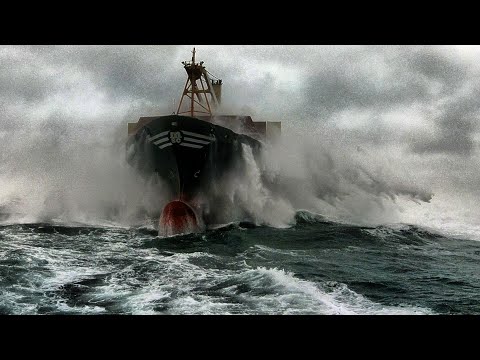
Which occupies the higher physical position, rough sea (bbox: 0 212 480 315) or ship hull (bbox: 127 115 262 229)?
ship hull (bbox: 127 115 262 229)

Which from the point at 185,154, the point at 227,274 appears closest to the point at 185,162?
the point at 185,154

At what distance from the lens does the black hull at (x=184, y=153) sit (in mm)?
21062

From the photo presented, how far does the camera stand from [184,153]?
21141 millimetres

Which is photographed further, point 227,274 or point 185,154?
point 185,154

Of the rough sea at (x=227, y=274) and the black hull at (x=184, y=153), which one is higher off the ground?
the black hull at (x=184, y=153)

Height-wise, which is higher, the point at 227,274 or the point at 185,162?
the point at 185,162

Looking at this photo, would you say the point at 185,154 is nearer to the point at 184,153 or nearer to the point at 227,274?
the point at 184,153

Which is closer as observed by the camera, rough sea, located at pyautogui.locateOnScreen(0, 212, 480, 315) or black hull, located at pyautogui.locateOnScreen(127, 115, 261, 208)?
rough sea, located at pyautogui.locateOnScreen(0, 212, 480, 315)

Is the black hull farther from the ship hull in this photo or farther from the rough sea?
the rough sea

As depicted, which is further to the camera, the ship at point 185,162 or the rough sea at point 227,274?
the ship at point 185,162

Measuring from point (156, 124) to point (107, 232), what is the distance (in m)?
6.72

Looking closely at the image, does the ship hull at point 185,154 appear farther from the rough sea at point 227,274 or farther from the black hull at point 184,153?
the rough sea at point 227,274

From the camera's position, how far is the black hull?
2106 centimetres

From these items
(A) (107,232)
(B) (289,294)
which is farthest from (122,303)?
(A) (107,232)
